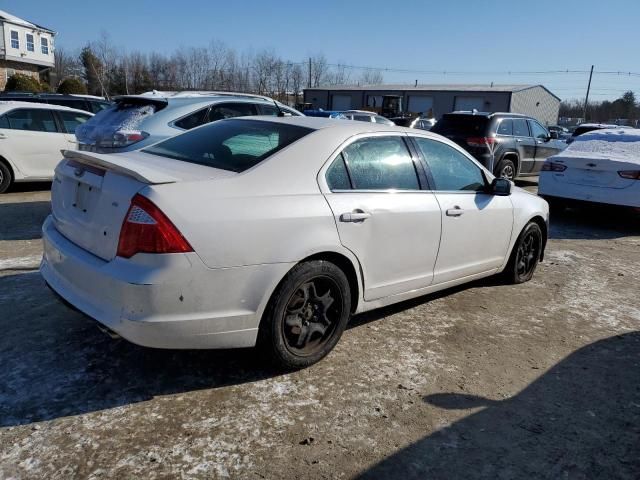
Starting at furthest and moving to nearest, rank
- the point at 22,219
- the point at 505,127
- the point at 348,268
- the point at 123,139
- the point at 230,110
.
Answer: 1. the point at 505,127
2. the point at 230,110
3. the point at 22,219
4. the point at 123,139
5. the point at 348,268

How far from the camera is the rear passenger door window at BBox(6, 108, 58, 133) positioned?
8.91 metres

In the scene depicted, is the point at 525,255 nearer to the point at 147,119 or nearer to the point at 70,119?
the point at 147,119

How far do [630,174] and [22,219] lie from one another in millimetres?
8626

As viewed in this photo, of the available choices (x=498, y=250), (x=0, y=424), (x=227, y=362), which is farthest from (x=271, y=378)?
(x=498, y=250)

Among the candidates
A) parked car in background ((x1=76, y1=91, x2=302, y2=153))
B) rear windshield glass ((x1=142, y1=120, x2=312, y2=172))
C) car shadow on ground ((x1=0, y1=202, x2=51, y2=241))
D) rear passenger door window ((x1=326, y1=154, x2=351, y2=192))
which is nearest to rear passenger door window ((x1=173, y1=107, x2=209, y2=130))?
parked car in background ((x1=76, y1=91, x2=302, y2=153))

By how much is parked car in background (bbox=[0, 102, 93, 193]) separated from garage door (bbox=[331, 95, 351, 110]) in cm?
5385

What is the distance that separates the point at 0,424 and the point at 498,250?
4.06 m

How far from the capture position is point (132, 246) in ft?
9.14

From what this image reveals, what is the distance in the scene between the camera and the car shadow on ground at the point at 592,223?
8.20 m

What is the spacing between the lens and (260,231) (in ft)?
9.86

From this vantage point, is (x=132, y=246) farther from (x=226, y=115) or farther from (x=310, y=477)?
(x=226, y=115)

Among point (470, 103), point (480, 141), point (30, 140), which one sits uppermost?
point (470, 103)

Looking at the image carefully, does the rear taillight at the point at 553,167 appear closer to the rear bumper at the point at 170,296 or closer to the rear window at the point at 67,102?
the rear bumper at the point at 170,296

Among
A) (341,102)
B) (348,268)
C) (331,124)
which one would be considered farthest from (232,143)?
(341,102)
